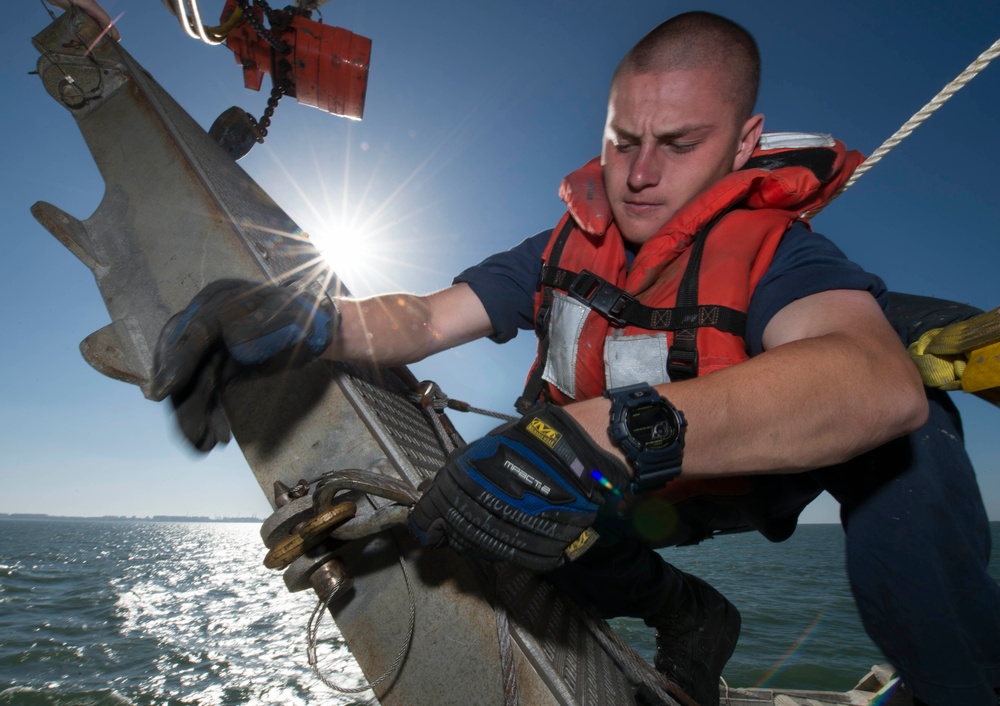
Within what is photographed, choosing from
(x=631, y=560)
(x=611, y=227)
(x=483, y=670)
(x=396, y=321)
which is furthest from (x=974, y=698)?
(x=396, y=321)

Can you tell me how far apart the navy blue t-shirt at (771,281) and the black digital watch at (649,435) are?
63cm

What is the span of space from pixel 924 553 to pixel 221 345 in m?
2.21

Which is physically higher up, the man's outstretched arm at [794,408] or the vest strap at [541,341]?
the vest strap at [541,341]

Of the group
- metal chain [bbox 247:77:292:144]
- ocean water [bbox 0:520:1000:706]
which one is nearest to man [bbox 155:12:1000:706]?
ocean water [bbox 0:520:1000:706]

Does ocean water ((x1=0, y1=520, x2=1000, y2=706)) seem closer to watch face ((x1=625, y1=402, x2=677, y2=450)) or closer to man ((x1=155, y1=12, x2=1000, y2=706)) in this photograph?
man ((x1=155, y1=12, x2=1000, y2=706))

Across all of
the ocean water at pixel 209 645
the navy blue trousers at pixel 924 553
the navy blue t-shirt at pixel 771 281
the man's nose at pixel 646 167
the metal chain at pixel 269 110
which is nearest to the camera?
the navy blue t-shirt at pixel 771 281

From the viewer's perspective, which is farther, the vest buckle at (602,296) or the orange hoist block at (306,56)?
the orange hoist block at (306,56)

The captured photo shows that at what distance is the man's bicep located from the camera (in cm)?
120

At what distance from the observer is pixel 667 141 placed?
1882 millimetres

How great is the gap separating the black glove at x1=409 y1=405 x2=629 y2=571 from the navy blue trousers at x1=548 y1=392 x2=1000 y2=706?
43.9 inches

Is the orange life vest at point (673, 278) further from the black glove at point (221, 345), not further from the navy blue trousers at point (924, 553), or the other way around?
the black glove at point (221, 345)

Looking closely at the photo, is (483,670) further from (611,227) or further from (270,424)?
(611,227)

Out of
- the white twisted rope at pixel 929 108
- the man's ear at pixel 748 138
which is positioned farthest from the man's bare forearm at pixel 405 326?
the white twisted rope at pixel 929 108

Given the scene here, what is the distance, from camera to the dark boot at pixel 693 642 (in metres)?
2.30
